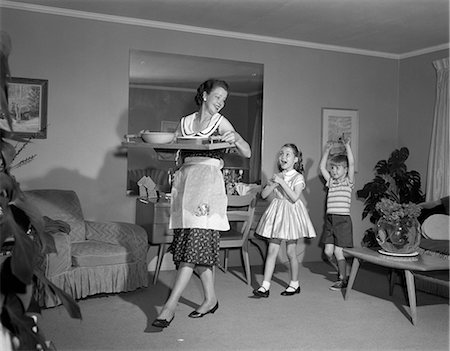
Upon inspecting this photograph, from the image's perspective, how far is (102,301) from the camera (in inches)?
155

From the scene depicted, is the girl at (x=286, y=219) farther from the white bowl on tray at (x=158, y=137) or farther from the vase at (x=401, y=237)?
the white bowl on tray at (x=158, y=137)

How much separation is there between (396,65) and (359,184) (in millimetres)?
1433

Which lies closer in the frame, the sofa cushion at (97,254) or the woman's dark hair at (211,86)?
the woman's dark hair at (211,86)

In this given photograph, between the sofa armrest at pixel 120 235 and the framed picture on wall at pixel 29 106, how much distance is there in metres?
0.96

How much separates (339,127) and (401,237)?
7.89 feet

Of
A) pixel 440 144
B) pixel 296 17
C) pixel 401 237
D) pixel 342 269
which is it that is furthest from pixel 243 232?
pixel 440 144

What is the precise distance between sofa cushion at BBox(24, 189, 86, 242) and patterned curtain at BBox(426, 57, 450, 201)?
3.49 metres

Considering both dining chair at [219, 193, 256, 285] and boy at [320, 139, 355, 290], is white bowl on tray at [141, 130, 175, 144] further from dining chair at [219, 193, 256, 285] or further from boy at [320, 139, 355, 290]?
boy at [320, 139, 355, 290]

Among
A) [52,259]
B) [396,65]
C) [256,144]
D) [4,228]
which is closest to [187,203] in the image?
[52,259]

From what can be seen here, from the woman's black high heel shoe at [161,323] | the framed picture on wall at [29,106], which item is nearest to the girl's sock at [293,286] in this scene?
the woman's black high heel shoe at [161,323]

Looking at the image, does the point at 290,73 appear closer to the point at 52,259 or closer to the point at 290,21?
the point at 290,21

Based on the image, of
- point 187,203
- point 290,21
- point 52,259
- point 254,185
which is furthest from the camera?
point 254,185

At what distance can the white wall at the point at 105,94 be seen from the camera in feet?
15.4

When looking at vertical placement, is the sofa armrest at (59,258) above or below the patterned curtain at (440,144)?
below
